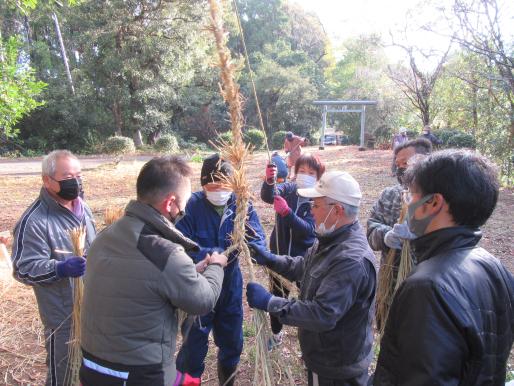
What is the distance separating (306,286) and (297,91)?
26.8 m

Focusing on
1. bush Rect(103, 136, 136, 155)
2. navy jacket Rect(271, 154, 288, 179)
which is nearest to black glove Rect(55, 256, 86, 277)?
navy jacket Rect(271, 154, 288, 179)

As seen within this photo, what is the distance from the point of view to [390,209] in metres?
3.05

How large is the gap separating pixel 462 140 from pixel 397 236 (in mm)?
12650

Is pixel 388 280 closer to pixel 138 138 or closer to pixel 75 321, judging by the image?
pixel 75 321

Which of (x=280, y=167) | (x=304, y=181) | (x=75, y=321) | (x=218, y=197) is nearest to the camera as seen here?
(x=75, y=321)

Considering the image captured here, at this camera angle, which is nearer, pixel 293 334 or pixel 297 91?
pixel 293 334

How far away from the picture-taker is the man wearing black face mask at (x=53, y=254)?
91.4 inches

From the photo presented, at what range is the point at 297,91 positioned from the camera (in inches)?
1086

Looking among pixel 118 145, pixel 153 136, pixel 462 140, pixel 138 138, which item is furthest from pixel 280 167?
pixel 153 136

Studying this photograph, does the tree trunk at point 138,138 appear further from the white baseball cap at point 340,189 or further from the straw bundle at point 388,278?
the white baseball cap at point 340,189

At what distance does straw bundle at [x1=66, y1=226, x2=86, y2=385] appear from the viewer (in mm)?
2418

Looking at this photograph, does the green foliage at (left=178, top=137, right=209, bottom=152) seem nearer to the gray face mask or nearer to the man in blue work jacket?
the man in blue work jacket

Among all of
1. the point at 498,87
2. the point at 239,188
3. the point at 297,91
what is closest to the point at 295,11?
the point at 297,91

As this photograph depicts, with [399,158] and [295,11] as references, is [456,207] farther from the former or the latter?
[295,11]
